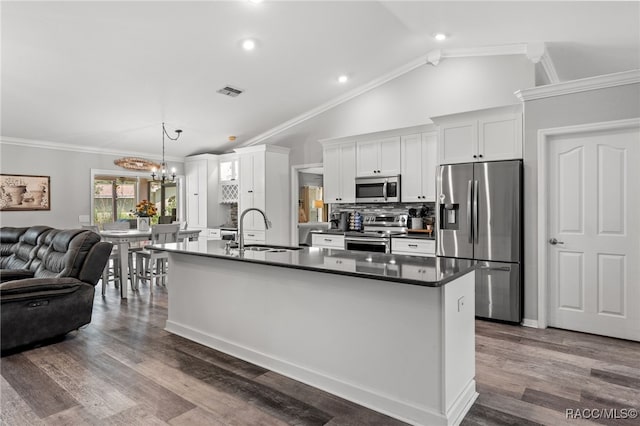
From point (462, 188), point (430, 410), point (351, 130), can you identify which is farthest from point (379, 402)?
point (351, 130)

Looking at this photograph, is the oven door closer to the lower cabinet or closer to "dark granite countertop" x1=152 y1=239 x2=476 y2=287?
"dark granite countertop" x1=152 y1=239 x2=476 y2=287

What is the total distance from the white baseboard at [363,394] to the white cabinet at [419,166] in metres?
3.03

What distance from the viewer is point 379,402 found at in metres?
2.29

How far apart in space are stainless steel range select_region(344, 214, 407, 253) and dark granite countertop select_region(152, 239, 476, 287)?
203 centimetres

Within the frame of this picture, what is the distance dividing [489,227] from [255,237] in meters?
4.07

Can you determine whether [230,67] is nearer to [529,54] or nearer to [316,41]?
[316,41]

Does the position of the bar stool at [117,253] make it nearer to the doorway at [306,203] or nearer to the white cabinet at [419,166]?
the doorway at [306,203]

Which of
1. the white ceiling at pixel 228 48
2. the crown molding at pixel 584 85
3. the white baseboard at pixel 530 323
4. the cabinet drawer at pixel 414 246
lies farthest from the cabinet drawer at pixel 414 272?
the white ceiling at pixel 228 48

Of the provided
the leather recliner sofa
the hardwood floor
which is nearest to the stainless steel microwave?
the hardwood floor

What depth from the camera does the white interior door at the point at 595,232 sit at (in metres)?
3.49

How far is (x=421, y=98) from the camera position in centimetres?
536

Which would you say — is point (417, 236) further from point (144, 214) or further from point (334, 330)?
point (144, 214)

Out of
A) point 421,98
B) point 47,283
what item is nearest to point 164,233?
point 47,283

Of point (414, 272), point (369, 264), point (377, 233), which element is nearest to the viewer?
point (414, 272)
